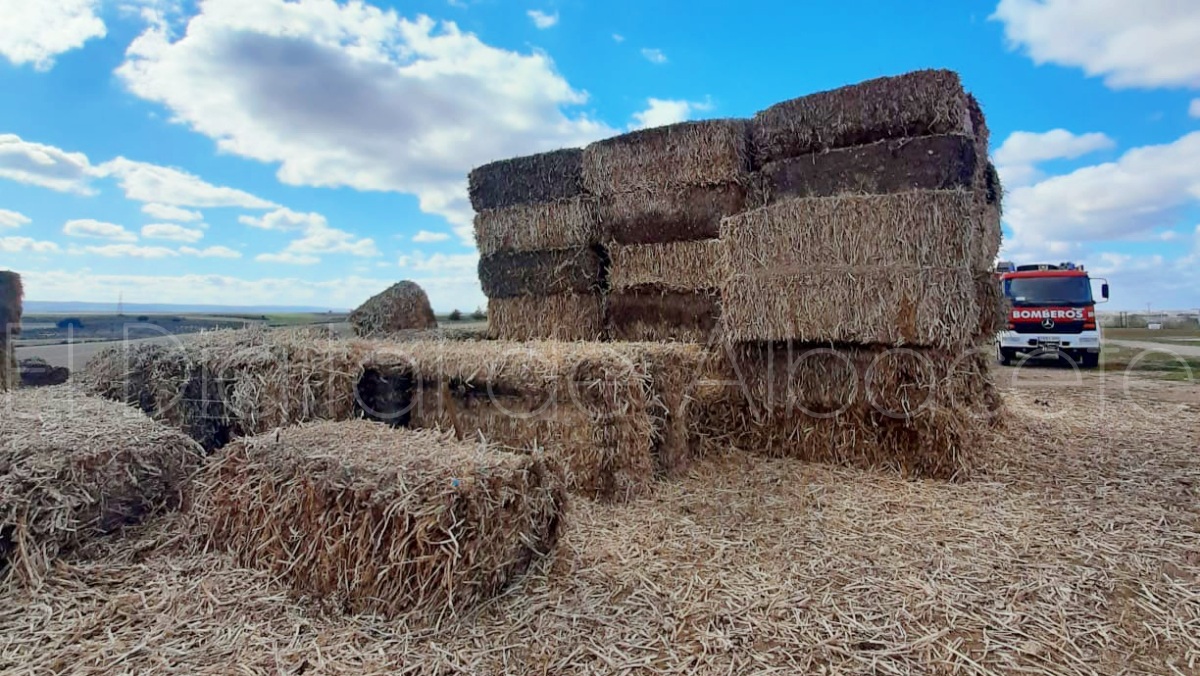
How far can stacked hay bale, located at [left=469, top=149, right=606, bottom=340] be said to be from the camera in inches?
231

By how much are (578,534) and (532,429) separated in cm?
81

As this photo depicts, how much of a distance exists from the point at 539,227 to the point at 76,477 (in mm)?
4139

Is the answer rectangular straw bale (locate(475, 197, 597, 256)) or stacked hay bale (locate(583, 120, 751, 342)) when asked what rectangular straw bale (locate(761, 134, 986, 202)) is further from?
rectangular straw bale (locate(475, 197, 597, 256))

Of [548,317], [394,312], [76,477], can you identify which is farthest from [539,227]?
[76,477]

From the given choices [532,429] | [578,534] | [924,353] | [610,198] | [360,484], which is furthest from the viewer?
[610,198]

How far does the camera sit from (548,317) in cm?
614

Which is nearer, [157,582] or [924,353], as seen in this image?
[157,582]

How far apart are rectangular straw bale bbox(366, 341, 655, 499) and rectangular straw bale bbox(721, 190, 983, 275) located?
1.31m

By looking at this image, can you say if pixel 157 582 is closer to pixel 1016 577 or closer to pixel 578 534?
pixel 578 534

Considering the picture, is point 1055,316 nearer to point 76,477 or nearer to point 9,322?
point 76,477

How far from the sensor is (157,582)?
2344mm

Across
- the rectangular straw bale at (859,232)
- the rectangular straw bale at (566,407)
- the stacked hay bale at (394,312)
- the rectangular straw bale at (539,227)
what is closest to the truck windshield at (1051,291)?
the rectangular straw bale at (859,232)

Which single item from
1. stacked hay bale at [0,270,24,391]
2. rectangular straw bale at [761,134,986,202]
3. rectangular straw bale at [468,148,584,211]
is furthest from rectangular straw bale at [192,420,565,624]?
stacked hay bale at [0,270,24,391]

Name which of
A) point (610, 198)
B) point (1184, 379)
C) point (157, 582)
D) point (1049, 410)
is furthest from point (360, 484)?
point (1184, 379)
